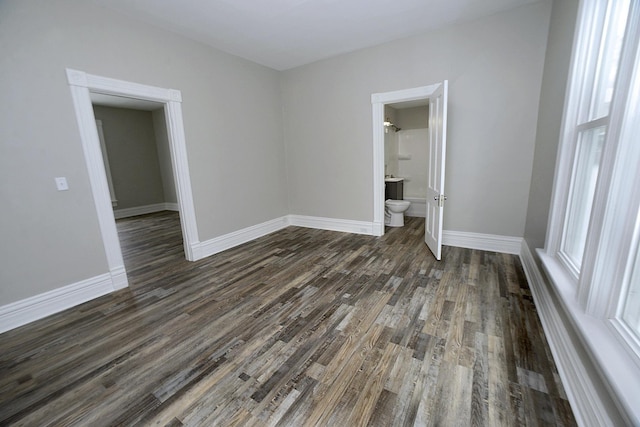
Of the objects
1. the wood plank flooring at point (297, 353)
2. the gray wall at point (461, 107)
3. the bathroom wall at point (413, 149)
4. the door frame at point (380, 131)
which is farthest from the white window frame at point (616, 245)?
the bathroom wall at point (413, 149)

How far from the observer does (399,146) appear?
622 centimetres

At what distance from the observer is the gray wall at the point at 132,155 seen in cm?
637

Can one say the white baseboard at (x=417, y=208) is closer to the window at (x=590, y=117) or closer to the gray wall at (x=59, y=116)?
the window at (x=590, y=117)

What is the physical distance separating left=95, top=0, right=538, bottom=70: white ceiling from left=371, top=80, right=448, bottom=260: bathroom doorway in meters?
0.76

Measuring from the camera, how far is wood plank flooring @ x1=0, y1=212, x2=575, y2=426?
1.39 metres

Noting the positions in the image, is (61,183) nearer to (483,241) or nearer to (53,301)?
(53,301)

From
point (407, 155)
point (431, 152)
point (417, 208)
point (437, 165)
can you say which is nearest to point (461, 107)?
point (431, 152)

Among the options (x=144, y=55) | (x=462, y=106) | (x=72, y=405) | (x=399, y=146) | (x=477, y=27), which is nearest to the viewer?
(x=72, y=405)

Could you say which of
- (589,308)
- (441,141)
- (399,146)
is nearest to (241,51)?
(441,141)

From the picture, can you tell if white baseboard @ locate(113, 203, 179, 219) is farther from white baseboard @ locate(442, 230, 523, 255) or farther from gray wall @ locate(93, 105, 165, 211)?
white baseboard @ locate(442, 230, 523, 255)

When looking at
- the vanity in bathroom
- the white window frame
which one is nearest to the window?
the white window frame

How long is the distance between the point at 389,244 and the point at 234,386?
2856 millimetres

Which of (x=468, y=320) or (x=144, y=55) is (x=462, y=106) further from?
(x=144, y=55)

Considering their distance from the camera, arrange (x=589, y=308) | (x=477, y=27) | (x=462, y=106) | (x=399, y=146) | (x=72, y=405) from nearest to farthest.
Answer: (x=589, y=308) → (x=72, y=405) → (x=477, y=27) → (x=462, y=106) → (x=399, y=146)
